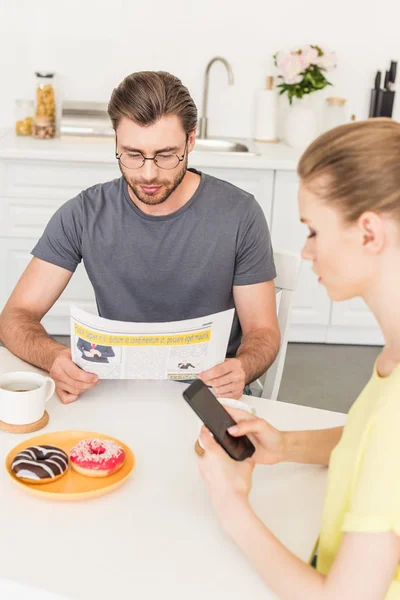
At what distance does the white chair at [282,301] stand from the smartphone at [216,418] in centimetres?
75

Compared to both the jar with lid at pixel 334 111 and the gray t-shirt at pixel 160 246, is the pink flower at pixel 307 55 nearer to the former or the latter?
the jar with lid at pixel 334 111

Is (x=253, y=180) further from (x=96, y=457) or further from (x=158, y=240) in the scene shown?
(x=96, y=457)

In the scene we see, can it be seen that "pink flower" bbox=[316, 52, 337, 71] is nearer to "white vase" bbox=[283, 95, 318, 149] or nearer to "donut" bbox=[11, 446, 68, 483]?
"white vase" bbox=[283, 95, 318, 149]

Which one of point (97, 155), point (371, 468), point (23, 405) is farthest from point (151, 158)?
point (97, 155)

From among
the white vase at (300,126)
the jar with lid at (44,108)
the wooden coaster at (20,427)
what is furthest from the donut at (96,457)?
the white vase at (300,126)

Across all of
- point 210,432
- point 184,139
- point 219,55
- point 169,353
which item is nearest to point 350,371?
point 219,55

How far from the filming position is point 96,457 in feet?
4.25

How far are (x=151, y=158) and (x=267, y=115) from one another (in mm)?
2052

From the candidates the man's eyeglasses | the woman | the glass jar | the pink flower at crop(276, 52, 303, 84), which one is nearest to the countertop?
the glass jar

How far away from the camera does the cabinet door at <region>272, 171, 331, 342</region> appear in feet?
11.4

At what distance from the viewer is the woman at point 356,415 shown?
0.94m

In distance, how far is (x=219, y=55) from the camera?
383cm

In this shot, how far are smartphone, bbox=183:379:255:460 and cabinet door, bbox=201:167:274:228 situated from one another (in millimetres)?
2280

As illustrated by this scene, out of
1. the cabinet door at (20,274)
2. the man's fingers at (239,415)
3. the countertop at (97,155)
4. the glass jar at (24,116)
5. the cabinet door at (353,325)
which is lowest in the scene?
the cabinet door at (353,325)
